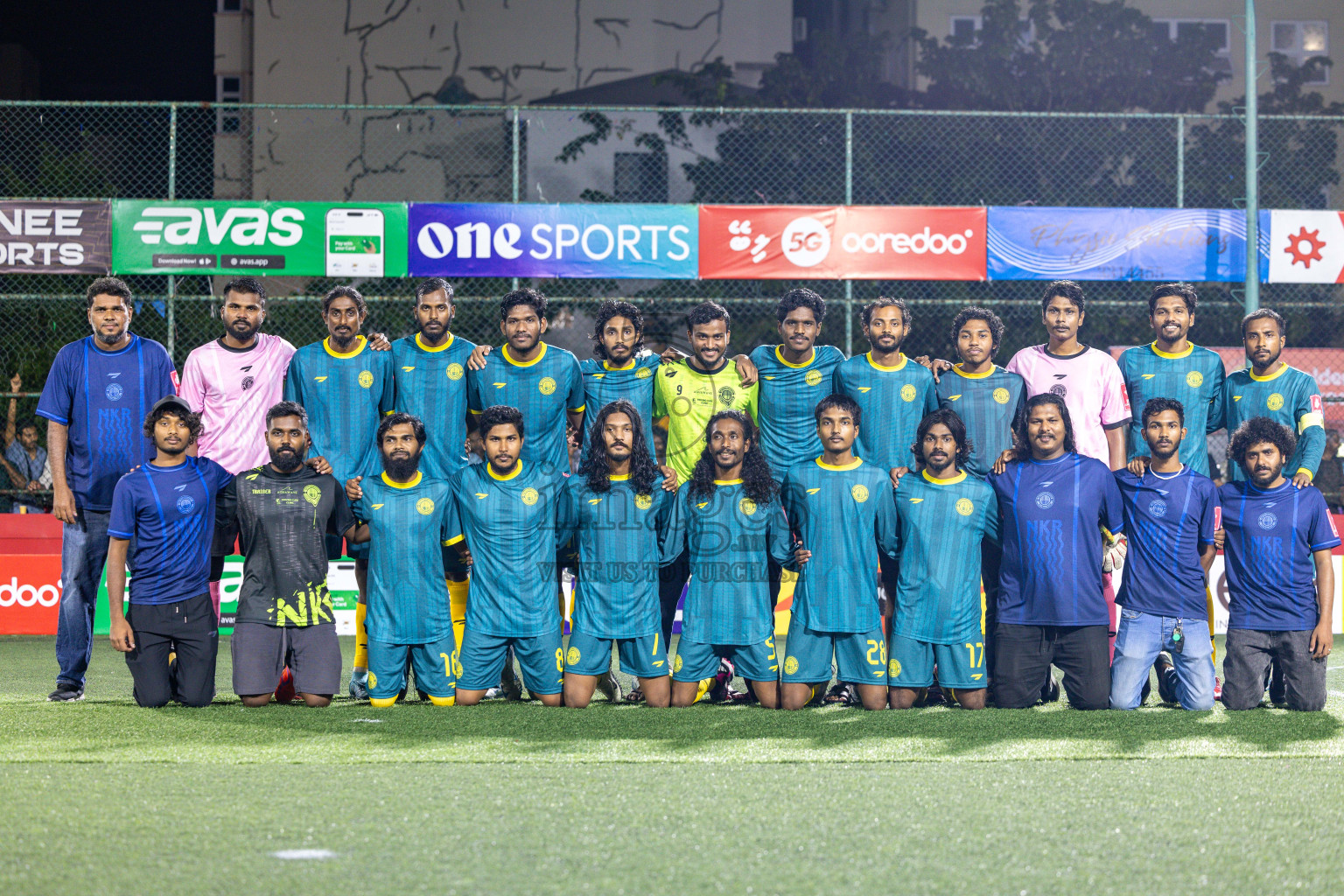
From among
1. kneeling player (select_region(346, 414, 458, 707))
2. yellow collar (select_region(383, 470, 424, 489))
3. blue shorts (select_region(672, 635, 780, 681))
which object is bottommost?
blue shorts (select_region(672, 635, 780, 681))

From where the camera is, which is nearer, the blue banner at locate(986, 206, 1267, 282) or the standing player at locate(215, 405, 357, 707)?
the standing player at locate(215, 405, 357, 707)

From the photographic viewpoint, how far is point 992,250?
11367 millimetres

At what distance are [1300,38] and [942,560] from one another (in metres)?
20.8

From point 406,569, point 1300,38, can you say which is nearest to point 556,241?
point 406,569

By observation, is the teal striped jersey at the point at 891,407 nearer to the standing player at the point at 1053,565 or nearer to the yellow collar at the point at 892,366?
the yellow collar at the point at 892,366

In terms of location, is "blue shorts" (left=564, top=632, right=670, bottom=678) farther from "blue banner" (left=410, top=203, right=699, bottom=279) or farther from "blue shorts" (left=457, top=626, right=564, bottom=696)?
"blue banner" (left=410, top=203, right=699, bottom=279)

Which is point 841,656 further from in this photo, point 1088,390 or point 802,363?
point 1088,390

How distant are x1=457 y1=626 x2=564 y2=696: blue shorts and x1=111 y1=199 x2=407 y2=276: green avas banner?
227 inches

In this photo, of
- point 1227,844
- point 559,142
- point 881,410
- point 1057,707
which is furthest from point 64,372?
point 559,142

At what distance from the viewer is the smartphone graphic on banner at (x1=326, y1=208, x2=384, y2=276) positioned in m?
11.0

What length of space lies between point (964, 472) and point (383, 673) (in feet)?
9.22

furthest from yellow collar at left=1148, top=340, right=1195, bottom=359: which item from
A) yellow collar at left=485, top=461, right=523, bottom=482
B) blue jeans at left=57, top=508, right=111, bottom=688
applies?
blue jeans at left=57, top=508, right=111, bottom=688

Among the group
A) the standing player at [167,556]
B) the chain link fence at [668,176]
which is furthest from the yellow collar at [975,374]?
the chain link fence at [668,176]

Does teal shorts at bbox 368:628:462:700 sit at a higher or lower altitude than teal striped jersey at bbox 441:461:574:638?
lower
